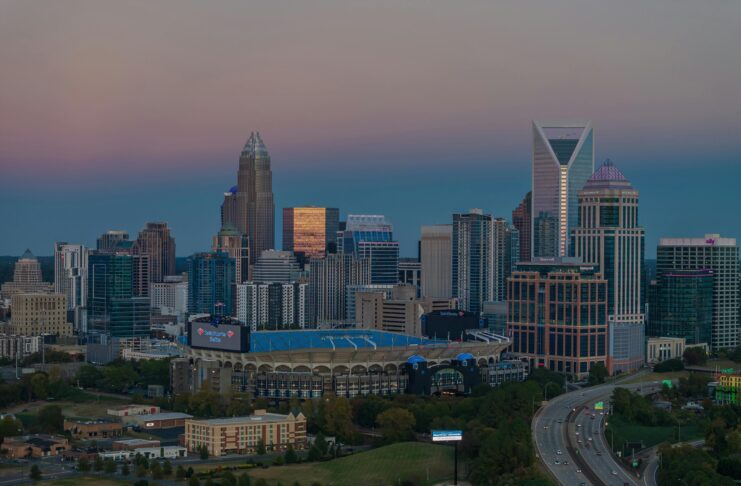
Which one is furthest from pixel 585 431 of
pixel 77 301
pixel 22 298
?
pixel 77 301

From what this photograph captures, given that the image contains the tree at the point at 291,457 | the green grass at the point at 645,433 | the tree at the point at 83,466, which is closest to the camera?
the tree at the point at 83,466

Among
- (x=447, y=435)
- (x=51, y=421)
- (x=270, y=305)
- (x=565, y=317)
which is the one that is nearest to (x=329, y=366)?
(x=565, y=317)

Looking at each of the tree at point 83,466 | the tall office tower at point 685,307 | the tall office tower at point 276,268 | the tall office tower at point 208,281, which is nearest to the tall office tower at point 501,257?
the tall office tower at point 276,268

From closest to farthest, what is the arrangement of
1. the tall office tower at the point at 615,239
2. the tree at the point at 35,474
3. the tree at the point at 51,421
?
the tree at the point at 35,474, the tree at the point at 51,421, the tall office tower at the point at 615,239

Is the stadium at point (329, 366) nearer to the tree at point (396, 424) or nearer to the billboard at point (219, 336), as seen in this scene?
the billboard at point (219, 336)

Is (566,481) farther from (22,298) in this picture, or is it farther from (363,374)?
(22,298)

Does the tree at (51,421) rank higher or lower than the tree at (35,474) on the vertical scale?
higher

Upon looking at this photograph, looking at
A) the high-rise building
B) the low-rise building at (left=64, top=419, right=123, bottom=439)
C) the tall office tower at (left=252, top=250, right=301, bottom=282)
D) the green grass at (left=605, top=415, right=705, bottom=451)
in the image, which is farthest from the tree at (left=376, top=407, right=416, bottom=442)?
the tall office tower at (left=252, top=250, right=301, bottom=282)

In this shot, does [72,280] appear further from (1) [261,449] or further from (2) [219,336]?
(1) [261,449]
